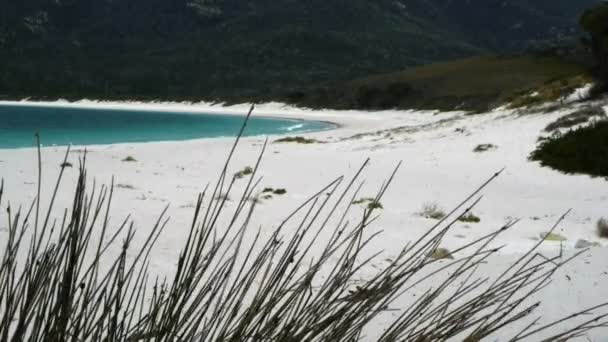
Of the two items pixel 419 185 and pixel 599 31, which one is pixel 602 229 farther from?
pixel 599 31

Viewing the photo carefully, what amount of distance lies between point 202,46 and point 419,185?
337ft

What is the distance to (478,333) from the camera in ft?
3.85

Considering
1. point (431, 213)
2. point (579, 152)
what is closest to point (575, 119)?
point (579, 152)

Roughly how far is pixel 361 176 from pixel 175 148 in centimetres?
1124

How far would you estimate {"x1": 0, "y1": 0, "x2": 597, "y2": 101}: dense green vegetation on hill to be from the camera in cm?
8625

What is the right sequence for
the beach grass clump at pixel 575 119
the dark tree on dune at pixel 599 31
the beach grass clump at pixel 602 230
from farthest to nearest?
the dark tree on dune at pixel 599 31
the beach grass clump at pixel 575 119
the beach grass clump at pixel 602 230

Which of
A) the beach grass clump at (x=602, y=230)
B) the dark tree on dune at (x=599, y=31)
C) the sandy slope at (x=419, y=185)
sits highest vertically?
the dark tree on dune at (x=599, y=31)

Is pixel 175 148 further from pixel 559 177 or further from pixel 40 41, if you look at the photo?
pixel 40 41

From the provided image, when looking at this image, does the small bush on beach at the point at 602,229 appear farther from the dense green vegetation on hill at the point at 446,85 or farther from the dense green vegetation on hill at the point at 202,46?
the dense green vegetation on hill at the point at 202,46

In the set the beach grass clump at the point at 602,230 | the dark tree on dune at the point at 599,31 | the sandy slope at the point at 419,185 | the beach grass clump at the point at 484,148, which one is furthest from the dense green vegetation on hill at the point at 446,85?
the beach grass clump at the point at 602,230

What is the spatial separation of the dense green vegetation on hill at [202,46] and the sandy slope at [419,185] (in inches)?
1901

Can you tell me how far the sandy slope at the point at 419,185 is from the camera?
4957mm

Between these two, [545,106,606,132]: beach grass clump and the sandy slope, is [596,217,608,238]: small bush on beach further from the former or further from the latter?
[545,106,606,132]: beach grass clump

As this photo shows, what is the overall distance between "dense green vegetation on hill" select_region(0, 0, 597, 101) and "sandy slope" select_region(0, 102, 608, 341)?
158 feet
